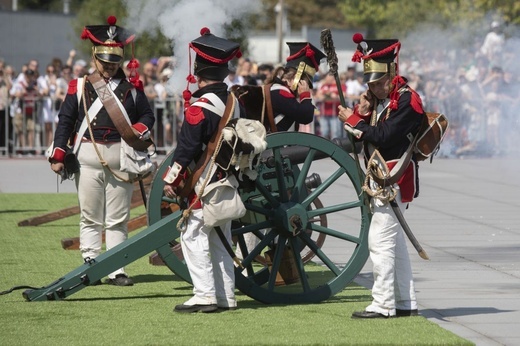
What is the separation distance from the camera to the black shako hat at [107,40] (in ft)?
27.8

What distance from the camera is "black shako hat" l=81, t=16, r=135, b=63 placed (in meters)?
8.48

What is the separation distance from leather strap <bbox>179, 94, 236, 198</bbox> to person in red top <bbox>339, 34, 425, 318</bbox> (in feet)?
2.21

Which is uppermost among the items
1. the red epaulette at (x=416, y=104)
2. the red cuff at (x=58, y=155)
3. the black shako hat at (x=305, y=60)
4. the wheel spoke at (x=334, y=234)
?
the black shako hat at (x=305, y=60)

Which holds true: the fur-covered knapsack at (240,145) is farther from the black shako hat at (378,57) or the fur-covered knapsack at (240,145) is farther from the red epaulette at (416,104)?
the red epaulette at (416,104)

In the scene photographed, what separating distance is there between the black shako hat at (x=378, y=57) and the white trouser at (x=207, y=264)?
128 cm

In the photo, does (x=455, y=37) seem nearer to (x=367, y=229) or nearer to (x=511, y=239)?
(x=511, y=239)

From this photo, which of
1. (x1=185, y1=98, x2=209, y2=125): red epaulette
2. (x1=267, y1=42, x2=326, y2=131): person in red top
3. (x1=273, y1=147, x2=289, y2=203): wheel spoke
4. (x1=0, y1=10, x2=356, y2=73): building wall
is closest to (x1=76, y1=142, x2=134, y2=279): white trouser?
(x1=267, y1=42, x2=326, y2=131): person in red top

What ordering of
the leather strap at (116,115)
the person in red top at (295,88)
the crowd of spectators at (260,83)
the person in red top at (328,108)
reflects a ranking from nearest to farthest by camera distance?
the person in red top at (295,88) < the leather strap at (116,115) < the crowd of spectators at (260,83) < the person in red top at (328,108)

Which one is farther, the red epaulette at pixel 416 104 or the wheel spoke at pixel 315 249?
the wheel spoke at pixel 315 249

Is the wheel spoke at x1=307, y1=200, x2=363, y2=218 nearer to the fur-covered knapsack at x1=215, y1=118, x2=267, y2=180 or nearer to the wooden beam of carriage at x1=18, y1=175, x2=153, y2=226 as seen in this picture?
the fur-covered knapsack at x1=215, y1=118, x2=267, y2=180

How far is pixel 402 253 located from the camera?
23.3 feet

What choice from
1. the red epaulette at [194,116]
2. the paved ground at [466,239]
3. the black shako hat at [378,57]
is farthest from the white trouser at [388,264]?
the red epaulette at [194,116]

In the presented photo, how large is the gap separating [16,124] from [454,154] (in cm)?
754

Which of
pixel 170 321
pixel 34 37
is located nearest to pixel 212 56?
pixel 170 321
